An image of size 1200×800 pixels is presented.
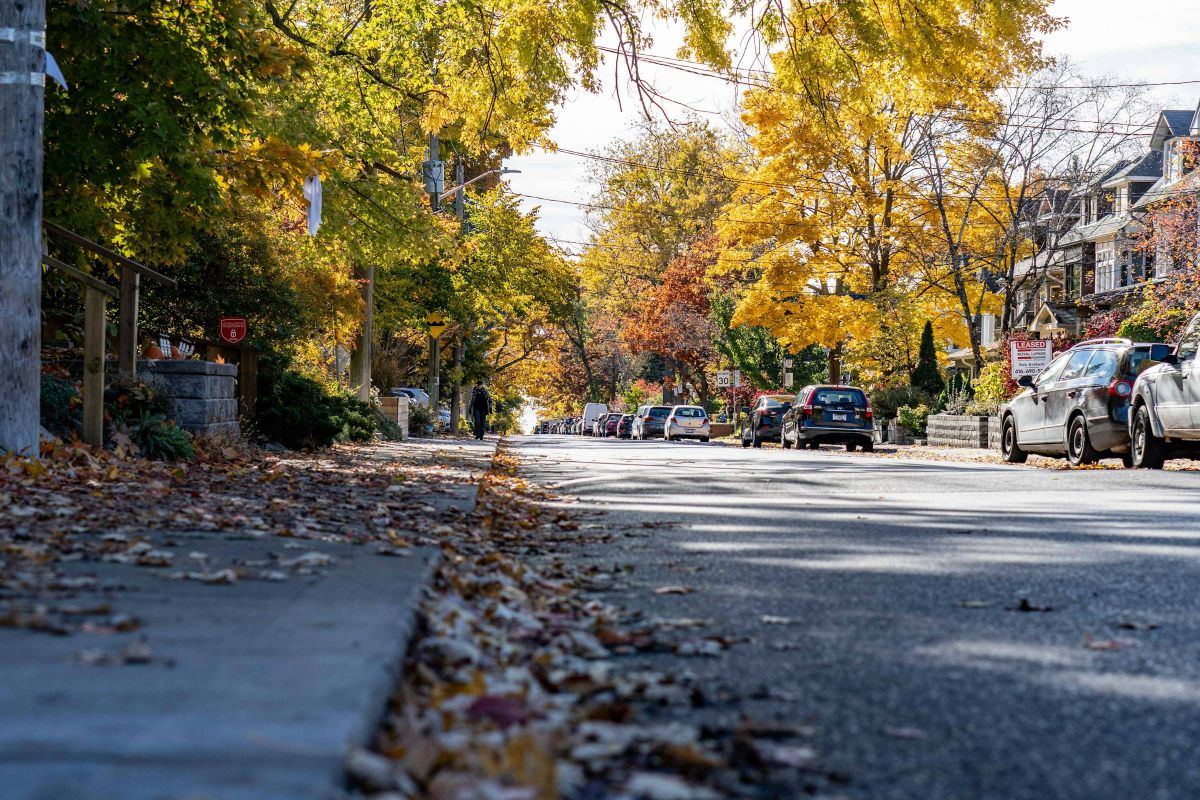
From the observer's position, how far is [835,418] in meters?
32.3

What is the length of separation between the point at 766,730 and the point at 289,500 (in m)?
6.29

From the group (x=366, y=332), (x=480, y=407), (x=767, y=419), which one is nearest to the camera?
(x=366, y=332)

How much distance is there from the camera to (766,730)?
3.58 meters

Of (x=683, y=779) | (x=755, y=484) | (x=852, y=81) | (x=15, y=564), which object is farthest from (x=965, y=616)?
(x=852, y=81)

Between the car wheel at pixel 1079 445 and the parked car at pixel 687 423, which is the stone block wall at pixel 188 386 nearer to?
the car wheel at pixel 1079 445

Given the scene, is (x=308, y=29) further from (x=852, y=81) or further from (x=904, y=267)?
(x=904, y=267)

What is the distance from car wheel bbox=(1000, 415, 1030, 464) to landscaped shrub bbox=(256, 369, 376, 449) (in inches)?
416

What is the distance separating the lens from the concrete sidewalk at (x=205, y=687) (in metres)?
2.53

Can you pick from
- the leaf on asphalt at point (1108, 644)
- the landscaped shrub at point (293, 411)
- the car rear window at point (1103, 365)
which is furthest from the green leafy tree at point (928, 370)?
the leaf on asphalt at point (1108, 644)

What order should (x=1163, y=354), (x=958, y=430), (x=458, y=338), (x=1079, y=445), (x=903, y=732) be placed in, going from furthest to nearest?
(x=458, y=338) → (x=958, y=430) → (x=1079, y=445) → (x=1163, y=354) → (x=903, y=732)

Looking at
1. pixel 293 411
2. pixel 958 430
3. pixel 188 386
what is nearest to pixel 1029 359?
pixel 958 430

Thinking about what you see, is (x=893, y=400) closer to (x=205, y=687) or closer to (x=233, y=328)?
(x=233, y=328)

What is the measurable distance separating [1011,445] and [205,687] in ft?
64.7

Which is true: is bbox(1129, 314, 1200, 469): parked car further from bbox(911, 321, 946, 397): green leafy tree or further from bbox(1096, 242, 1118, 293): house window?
bbox(1096, 242, 1118, 293): house window
